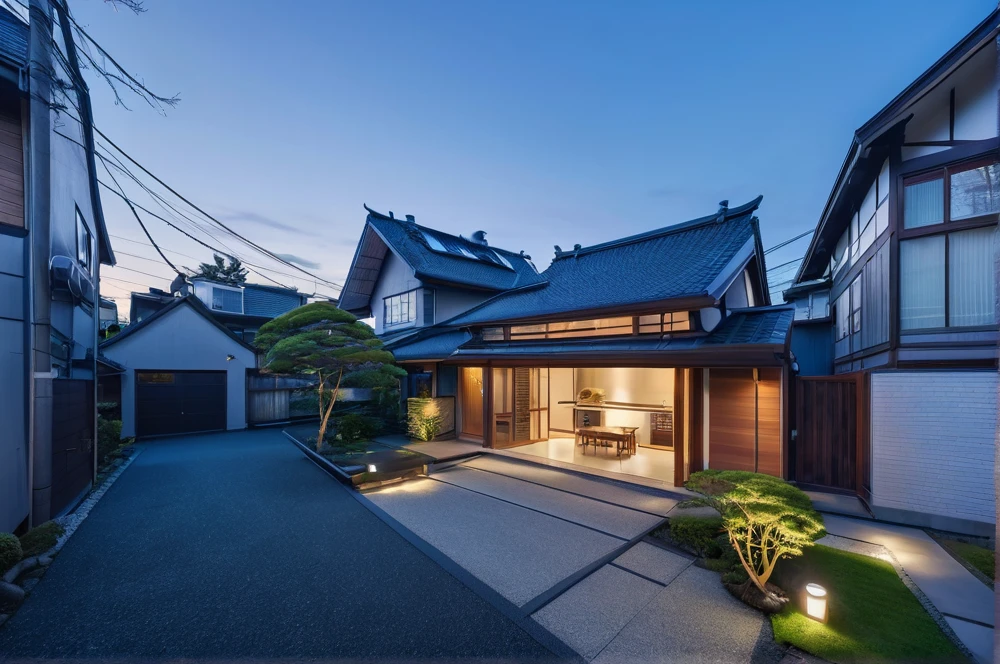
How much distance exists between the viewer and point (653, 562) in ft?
16.3

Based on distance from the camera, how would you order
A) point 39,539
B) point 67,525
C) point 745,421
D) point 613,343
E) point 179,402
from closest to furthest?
point 39,539
point 67,525
point 745,421
point 613,343
point 179,402

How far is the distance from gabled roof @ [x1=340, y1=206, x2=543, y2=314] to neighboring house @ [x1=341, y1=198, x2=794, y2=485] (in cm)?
7

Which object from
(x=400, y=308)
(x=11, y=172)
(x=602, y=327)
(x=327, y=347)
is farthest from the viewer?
(x=400, y=308)

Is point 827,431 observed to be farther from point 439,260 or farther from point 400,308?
point 400,308

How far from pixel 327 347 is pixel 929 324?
11861mm

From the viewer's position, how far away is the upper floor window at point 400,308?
1575 centimetres

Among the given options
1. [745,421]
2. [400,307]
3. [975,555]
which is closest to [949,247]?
[745,421]

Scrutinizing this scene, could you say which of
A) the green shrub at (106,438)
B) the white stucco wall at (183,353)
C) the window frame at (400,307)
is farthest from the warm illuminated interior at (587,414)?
the white stucco wall at (183,353)

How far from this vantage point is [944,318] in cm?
596

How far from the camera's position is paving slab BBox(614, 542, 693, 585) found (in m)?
4.67

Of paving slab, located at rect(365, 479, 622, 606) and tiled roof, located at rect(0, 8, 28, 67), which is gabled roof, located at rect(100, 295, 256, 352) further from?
paving slab, located at rect(365, 479, 622, 606)

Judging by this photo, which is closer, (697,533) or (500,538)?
(697,533)

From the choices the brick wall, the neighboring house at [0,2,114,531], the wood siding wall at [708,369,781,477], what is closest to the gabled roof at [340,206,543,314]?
the wood siding wall at [708,369,781,477]

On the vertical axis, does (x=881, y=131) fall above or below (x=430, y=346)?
above
